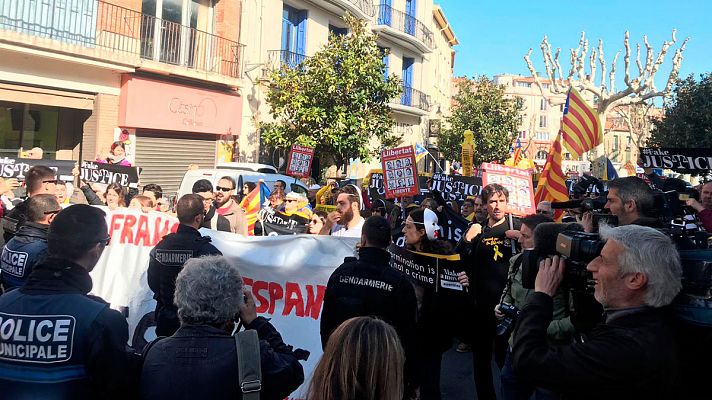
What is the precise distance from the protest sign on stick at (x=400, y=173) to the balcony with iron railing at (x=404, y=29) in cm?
1758

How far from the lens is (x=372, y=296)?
3.87 meters

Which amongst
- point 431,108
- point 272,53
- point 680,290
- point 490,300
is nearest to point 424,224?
point 490,300

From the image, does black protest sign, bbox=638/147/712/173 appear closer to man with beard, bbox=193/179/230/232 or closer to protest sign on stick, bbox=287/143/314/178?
man with beard, bbox=193/179/230/232

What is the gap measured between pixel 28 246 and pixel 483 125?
30.6 meters

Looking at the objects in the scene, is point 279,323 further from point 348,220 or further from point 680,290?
point 680,290

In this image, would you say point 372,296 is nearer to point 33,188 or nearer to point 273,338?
point 273,338

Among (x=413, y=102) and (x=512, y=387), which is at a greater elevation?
(x=413, y=102)

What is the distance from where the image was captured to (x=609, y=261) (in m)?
2.42

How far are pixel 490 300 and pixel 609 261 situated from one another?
3039 millimetres

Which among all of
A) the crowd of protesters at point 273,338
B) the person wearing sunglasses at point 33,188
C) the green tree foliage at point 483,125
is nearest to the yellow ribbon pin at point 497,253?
the crowd of protesters at point 273,338

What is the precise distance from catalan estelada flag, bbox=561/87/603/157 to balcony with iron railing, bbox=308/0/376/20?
581 inches

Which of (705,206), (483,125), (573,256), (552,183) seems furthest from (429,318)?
(483,125)

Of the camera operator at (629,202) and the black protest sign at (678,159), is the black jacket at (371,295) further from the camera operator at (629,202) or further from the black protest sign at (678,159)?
the black protest sign at (678,159)

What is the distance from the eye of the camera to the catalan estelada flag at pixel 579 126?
8789 millimetres
